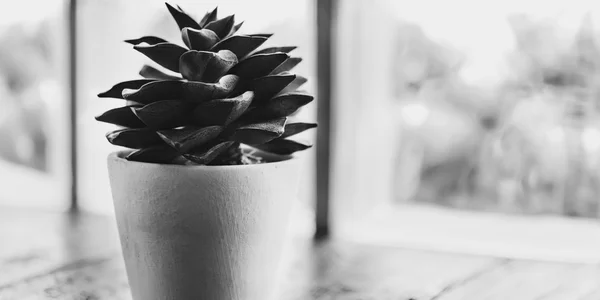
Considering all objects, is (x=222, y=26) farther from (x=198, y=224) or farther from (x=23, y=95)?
(x=23, y=95)

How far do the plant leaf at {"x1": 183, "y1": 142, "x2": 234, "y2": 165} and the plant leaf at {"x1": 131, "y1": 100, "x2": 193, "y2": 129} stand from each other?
26 mm

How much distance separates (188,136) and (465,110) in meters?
0.63

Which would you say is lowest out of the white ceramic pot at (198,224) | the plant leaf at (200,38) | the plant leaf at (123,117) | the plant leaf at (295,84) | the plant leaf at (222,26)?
the white ceramic pot at (198,224)

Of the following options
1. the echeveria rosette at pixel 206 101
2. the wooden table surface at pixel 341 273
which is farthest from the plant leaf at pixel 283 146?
the wooden table surface at pixel 341 273

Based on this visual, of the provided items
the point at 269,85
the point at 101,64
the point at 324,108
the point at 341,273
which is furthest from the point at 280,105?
the point at 101,64

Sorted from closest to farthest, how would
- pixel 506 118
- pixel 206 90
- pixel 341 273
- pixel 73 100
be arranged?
1. pixel 206 90
2. pixel 341 273
3. pixel 506 118
4. pixel 73 100

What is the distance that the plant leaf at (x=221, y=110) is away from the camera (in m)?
0.46

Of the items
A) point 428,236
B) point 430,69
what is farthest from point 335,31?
point 428,236

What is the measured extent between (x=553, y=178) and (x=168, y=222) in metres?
0.67

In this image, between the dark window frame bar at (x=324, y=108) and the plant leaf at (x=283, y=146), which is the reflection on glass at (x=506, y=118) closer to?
the dark window frame bar at (x=324, y=108)

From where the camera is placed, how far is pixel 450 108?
996 millimetres

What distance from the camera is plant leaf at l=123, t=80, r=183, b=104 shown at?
1.54 feet

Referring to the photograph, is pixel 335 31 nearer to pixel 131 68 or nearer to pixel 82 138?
pixel 131 68

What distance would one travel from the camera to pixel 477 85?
971 millimetres
